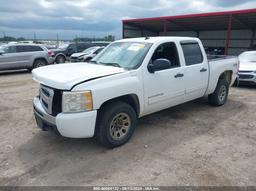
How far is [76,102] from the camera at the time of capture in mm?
3219

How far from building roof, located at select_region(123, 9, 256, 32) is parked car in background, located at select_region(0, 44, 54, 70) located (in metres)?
9.95

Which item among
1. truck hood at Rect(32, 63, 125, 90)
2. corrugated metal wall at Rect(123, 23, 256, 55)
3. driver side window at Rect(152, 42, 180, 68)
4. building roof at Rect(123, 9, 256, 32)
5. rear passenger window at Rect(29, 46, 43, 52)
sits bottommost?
truck hood at Rect(32, 63, 125, 90)

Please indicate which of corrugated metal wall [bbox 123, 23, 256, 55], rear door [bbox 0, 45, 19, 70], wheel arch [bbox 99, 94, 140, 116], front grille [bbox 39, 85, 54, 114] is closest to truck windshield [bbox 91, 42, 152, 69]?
wheel arch [bbox 99, 94, 140, 116]

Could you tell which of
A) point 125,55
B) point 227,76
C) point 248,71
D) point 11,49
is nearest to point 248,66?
point 248,71

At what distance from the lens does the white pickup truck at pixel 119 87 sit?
3270mm

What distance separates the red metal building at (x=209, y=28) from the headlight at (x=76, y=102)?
49.4 feet

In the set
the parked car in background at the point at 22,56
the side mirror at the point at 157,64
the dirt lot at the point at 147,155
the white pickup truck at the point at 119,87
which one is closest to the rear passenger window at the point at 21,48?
the parked car in background at the point at 22,56

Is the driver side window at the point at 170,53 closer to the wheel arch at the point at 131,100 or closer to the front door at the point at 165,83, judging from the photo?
the front door at the point at 165,83

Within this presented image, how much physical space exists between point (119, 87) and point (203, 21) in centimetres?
1775

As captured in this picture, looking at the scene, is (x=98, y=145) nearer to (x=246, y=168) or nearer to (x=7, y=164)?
(x=7, y=164)

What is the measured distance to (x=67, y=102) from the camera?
3230 millimetres

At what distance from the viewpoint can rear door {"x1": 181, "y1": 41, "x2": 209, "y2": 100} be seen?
4902 mm

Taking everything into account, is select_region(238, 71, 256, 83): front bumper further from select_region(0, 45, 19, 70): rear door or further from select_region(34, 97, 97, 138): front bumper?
select_region(0, 45, 19, 70): rear door

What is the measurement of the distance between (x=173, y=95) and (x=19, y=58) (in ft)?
35.6
